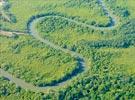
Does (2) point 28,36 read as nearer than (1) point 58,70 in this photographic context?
No

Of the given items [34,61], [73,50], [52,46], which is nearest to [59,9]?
[52,46]

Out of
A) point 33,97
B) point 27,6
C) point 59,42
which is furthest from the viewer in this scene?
point 27,6

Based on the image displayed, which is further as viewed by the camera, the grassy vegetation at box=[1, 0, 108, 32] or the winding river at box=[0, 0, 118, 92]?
the grassy vegetation at box=[1, 0, 108, 32]

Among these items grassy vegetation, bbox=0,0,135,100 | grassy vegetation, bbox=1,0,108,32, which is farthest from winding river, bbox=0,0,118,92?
grassy vegetation, bbox=1,0,108,32

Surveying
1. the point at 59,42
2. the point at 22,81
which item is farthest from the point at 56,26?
the point at 22,81

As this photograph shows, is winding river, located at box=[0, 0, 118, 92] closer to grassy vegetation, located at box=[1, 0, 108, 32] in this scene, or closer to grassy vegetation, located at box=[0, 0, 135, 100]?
grassy vegetation, located at box=[0, 0, 135, 100]

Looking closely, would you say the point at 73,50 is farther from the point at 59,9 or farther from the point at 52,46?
the point at 59,9

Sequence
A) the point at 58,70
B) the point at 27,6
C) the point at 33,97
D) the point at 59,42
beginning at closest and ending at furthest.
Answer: the point at 33,97
the point at 58,70
the point at 59,42
the point at 27,6

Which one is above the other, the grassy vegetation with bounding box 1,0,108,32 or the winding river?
the grassy vegetation with bounding box 1,0,108,32

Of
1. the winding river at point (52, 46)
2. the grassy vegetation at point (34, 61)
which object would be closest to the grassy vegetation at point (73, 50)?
the grassy vegetation at point (34, 61)

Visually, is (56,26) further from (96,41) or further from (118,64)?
(118,64)

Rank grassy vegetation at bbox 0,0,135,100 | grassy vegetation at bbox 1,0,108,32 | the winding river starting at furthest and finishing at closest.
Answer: grassy vegetation at bbox 1,0,108,32 < the winding river < grassy vegetation at bbox 0,0,135,100
